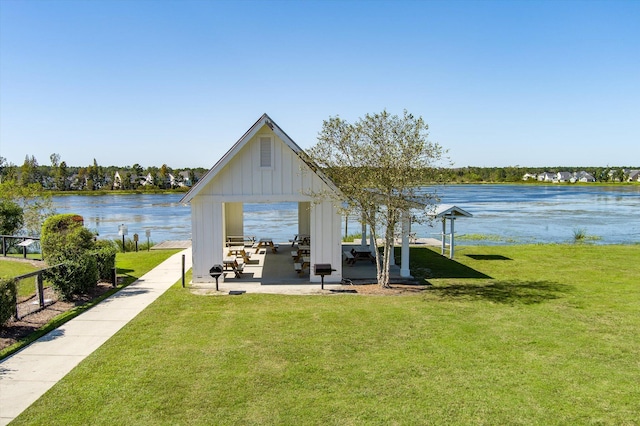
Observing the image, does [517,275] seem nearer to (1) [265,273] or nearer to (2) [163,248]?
(1) [265,273]

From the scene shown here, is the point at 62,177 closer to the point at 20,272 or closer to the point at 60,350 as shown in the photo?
the point at 20,272

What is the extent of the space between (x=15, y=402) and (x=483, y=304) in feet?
31.8

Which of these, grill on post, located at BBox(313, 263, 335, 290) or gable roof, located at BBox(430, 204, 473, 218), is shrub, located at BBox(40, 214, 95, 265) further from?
gable roof, located at BBox(430, 204, 473, 218)

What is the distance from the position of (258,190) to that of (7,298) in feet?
22.0

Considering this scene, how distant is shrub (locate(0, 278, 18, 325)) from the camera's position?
862cm

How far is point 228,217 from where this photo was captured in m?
21.7

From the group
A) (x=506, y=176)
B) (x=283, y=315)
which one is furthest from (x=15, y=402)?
(x=506, y=176)

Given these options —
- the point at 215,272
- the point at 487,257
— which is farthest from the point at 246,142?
the point at 487,257

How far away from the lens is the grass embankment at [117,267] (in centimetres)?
882

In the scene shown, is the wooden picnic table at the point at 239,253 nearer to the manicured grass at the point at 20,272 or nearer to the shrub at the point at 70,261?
the shrub at the point at 70,261

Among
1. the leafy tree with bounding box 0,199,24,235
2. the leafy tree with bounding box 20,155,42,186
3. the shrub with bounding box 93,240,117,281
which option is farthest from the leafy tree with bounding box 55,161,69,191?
the shrub with bounding box 93,240,117,281

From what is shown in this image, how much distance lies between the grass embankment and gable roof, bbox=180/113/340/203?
12.4ft

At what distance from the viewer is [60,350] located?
26.6ft

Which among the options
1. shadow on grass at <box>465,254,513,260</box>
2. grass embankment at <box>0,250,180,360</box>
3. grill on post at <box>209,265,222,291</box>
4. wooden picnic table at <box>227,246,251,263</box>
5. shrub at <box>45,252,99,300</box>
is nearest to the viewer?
grass embankment at <box>0,250,180,360</box>
